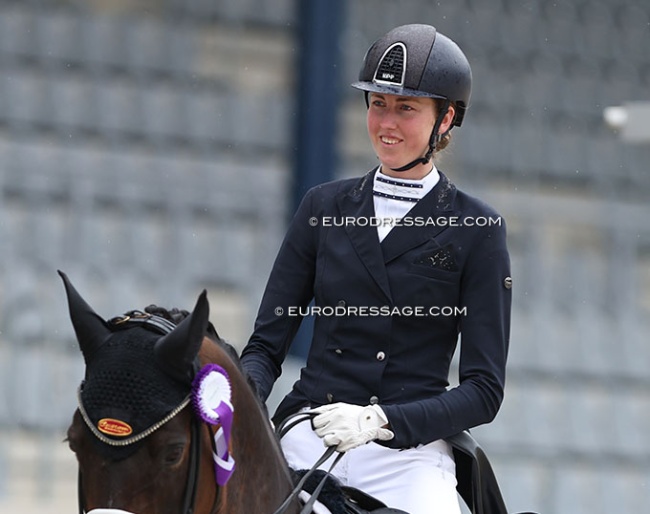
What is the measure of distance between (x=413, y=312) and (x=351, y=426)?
10.5 inches

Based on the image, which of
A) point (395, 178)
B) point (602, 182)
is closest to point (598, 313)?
point (602, 182)

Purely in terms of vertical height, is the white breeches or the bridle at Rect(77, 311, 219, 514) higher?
the bridle at Rect(77, 311, 219, 514)

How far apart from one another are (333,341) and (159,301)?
11.8 feet

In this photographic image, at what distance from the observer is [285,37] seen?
6.70m

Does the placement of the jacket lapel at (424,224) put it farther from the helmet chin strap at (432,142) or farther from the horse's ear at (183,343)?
the horse's ear at (183,343)

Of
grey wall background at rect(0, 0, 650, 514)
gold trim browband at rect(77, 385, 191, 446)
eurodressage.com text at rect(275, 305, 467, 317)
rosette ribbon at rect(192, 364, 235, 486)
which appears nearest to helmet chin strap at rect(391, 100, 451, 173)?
eurodressage.com text at rect(275, 305, 467, 317)

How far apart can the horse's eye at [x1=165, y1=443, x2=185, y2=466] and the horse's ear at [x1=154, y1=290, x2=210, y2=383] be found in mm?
92

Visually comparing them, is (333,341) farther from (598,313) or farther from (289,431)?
(598,313)

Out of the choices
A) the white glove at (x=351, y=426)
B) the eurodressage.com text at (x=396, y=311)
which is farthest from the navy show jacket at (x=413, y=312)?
the white glove at (x=351, y=426)

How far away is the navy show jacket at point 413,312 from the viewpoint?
89.0 inches

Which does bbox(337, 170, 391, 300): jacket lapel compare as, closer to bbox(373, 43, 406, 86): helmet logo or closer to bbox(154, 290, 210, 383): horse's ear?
bbox(373, 43, 406, 86): helmet logo

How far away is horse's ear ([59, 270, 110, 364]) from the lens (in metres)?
1.83

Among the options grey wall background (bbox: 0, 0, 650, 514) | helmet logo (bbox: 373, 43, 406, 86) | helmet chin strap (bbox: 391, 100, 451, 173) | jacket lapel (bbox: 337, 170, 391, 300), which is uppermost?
helmet logo (bbox: 373, 43, 406, 86)

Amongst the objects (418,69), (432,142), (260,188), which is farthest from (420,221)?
(260,188)
